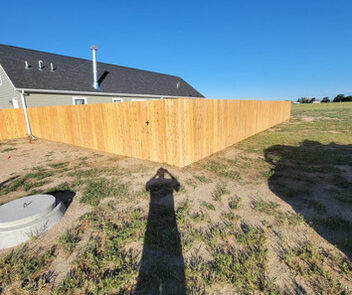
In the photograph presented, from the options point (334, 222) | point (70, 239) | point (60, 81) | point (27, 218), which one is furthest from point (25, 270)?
point (60, 81)

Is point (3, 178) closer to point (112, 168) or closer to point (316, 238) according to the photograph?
point (112, 168)

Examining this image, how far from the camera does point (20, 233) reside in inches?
96.5

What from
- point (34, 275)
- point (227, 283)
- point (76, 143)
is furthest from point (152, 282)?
point (76, 143)

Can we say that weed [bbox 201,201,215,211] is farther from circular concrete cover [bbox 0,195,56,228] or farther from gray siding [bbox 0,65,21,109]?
gray siding [bbox 0,65,21,109]

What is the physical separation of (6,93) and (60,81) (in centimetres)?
332

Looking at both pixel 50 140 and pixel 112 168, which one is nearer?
pixel 112 168

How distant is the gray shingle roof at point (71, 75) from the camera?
11.7 meters

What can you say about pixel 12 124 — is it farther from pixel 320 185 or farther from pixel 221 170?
pixel 320 185

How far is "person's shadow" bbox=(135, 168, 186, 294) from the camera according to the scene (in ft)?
5.87

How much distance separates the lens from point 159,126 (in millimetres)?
5473

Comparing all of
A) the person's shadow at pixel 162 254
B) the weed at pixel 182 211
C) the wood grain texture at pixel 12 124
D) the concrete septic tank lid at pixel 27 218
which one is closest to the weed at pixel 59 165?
the concrete septic tank lid at pixel 27 218

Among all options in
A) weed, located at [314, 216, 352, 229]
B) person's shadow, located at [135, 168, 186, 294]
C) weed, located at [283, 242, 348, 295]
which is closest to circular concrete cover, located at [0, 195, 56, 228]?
person's shadow, located at [135, 168, 186, 294]

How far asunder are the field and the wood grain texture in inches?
331

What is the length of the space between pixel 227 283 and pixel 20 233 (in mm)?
2740
